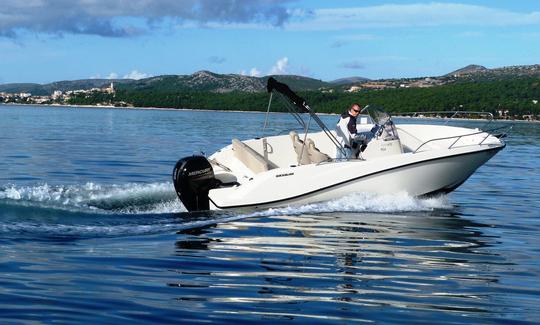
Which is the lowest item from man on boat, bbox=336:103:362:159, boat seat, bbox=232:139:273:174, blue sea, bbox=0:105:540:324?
blue sea, bbox=0:105:540:324

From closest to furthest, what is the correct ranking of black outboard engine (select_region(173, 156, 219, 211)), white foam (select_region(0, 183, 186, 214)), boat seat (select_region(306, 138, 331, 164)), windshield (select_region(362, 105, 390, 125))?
1. white foam (select_region(0, 183, 186, 214))
2. black outboard engine (select_region(173, 156, 219, 211))
3. boat seat (select_region(306, 138, 331, 164))
4. windshield (select_region(362, 105, 390, 125))

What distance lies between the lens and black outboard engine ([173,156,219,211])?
13055 millimetres

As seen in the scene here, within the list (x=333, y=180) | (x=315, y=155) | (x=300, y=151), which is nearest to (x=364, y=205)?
(x=333, y=180)

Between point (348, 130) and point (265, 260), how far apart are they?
543 cm

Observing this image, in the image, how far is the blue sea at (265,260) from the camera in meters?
7.00

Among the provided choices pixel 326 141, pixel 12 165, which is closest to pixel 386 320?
pixel 326 141

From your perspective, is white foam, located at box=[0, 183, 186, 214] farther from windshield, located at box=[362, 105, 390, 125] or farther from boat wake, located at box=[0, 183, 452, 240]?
windshield, located at box=[362, 105, 390, 125]

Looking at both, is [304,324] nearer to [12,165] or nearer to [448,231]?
[448,231]

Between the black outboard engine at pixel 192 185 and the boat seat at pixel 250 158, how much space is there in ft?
3.14

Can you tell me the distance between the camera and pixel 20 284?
761 cm

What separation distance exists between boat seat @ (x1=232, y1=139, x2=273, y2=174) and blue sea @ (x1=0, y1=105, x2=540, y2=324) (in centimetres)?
109

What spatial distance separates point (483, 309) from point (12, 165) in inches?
643

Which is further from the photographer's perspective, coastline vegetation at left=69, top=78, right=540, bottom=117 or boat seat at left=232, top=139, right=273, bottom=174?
coastline vegetation at left=69, top=78, right=540, bottom=117

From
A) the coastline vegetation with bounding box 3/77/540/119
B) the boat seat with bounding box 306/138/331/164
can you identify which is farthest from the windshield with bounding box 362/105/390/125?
the coastline vegetation with bounding box 3/77/540/119
